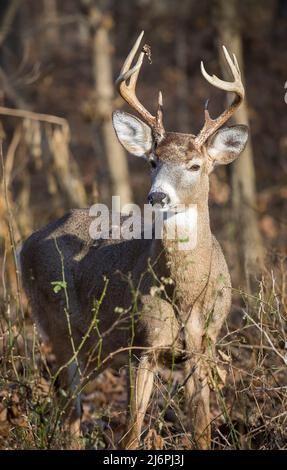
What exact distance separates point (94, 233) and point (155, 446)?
2217 mm

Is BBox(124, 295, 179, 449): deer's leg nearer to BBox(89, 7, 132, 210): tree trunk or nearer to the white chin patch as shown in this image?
the white chin patch

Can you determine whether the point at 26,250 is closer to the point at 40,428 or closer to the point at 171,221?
the point at 171,221

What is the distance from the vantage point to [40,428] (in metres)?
4.69

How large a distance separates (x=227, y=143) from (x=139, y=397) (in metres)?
1.76

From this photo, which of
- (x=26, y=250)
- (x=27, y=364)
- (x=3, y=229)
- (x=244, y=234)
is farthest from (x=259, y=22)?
(x=27, y=364)

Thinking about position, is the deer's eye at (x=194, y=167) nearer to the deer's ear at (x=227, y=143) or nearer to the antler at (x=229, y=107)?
the antler at (x=229, y=107)

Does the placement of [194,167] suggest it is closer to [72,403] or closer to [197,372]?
[197,372]

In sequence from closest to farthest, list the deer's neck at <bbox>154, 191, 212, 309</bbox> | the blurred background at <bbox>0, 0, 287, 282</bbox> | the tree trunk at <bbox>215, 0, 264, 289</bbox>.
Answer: the deer's neck at <bbox>154, 191, 212, 309</bbox> < the tree trunk at <bbox>215, 0, 264, 289</bbox> < the blurred background at <bbox>0, 0, 287, 282</bbox>

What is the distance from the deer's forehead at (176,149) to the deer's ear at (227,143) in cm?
24

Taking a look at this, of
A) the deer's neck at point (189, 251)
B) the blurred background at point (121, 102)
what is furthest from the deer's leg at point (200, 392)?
the blurred background at point (121, 102)

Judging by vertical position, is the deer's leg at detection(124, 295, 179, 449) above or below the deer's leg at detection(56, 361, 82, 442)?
above

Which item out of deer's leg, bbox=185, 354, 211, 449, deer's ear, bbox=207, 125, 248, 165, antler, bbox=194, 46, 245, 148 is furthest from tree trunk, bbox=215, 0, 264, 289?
deer's leg, bbox=185, 354, 211, 449

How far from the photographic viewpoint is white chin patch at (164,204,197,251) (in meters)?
5.59

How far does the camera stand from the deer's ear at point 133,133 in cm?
606
